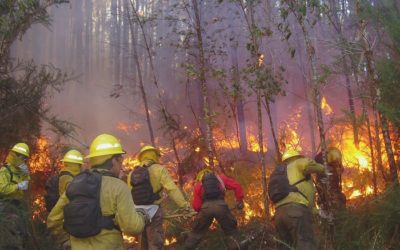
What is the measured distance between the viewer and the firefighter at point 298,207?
5.47 m

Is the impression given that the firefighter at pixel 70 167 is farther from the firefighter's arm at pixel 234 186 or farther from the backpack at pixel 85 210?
the backpack at pixel 85 210

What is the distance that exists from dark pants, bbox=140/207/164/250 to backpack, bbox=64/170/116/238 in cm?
303

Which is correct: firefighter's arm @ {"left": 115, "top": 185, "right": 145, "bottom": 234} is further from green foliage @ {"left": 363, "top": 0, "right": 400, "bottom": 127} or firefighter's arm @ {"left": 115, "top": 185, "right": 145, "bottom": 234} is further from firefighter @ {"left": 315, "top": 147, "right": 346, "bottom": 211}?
firefighter @ {"left": 315, "top": 147, "right": 346, "bottom": 211}

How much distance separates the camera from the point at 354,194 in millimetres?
9133

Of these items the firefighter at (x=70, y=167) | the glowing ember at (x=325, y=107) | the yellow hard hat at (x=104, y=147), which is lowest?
the yellow hard hat at (x=104, y=147)

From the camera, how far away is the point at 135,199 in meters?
6.26

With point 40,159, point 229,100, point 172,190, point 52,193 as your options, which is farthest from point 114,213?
point 229,100

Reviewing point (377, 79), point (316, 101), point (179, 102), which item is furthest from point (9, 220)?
point (179, 102)

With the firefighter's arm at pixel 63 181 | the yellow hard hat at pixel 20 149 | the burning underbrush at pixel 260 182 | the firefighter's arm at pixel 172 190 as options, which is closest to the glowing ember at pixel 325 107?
the burning underbrush at pixel 260 182

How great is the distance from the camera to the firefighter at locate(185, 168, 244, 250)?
6.64 meters

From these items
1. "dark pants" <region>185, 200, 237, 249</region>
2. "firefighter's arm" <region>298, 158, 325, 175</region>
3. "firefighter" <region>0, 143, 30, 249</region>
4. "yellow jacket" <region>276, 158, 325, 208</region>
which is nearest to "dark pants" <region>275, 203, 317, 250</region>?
"yellow jacket" <region>276, 158, 325, 208</region>

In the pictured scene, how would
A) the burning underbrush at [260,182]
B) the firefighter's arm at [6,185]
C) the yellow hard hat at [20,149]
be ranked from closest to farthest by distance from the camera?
the firefighter's arm at [6,185], the burning underbrush at [260,182], the yellow hard hat at [20,149]

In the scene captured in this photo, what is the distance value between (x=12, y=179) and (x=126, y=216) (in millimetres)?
3413

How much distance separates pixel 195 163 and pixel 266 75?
458 cm
